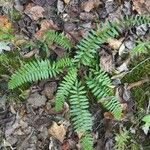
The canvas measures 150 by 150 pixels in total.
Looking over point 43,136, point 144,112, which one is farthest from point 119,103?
point 43,136

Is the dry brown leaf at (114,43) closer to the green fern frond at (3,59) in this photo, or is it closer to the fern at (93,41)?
the fern at (93,41)

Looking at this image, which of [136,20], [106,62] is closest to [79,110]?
[106,62]

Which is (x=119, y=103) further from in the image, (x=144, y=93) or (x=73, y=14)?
(x=73, y=14)

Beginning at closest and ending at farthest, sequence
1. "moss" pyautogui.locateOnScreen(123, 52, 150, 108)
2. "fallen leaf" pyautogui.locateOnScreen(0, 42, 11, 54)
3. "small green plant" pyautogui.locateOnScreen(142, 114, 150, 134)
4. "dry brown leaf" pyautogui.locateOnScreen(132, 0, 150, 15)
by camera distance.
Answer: "small green plant" pyautogui.locateOnScreen(142, 114, 150, 134)
"moss" pyautogui.locateOnScreen(123, 52, 150, 108)
"fallen leaf" pyautogui.locateOnScreen(0, 42, 11, 54)
"dry brown leaf" pyautogui.locateOnScreen(132, 0, 150, 15)

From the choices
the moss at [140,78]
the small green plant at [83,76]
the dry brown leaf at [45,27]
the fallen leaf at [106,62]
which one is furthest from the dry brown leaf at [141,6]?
the dry brown leaf at [45,27]

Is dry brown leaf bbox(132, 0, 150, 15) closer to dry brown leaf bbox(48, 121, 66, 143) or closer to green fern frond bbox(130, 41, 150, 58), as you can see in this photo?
green fern frond bbox(130, 41, 150, 58)

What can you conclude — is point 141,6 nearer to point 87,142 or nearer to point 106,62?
point 106,62

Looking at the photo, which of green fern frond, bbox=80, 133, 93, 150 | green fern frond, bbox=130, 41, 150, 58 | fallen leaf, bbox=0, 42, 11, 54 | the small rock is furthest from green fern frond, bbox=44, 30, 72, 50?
green fern frond, bbox=80, 133, 93, 150
